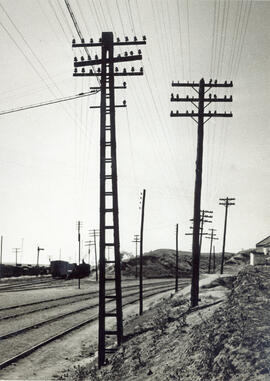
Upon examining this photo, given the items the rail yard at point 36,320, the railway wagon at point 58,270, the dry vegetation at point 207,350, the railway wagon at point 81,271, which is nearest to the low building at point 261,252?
the rail yard at point 36,320

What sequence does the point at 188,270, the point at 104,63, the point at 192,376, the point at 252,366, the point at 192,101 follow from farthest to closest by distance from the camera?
the point at 188,270 < the point at 192,101 < the point at 104,63 < the point at 192,376 < the point at 252,366

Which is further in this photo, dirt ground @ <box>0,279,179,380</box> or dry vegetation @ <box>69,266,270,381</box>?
dirt ground @ <box>0,279,179,380</box>

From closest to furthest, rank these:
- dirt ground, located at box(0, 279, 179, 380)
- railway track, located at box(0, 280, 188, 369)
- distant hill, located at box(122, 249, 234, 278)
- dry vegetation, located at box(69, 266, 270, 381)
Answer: dry vegetation, located at box(69, 266, 270, 381), dirt ground, located at box(0, 279, 179, 380), railway track, located at box(0, 280, 188, 369), distant hill, located at box(122, 249, 234, 278)

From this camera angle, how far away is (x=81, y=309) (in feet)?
97.5

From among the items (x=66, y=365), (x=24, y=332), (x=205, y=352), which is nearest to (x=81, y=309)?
(x=24, y=332)

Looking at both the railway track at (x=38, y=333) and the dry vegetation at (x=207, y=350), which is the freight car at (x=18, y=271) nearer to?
the railway track at (x=38, y=333)

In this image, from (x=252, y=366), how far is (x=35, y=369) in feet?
30.6

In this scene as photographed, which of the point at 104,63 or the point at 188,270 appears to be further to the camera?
the point at 188,270

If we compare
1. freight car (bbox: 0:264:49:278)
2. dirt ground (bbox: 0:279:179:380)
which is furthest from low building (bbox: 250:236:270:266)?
freight car (bbox: 0:264:49:278)

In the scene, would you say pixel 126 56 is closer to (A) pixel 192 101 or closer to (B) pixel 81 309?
(A) pixel 192 101

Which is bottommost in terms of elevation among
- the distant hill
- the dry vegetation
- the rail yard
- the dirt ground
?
the distant hill

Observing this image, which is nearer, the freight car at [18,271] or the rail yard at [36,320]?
the rail yard at [36,320]

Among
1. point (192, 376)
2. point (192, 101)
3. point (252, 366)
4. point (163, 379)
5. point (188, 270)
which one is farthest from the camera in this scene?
point (188, 270)

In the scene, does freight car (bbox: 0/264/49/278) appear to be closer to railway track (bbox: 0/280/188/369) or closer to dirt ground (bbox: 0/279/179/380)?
railway track (bbox: 0/280/188/369)
